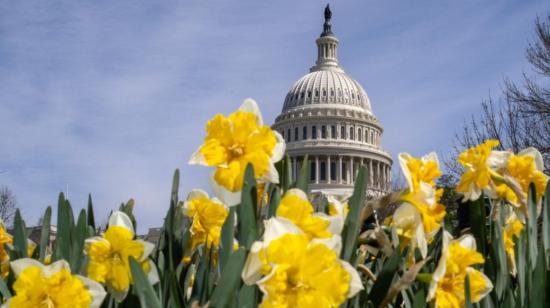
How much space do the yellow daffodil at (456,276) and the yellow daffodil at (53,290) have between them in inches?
24.8

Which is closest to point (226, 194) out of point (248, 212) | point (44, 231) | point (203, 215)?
point (248, 212)

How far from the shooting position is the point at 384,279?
1322 millimetres

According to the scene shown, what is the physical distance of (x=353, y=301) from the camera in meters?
1.30

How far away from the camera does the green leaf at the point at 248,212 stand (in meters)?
1.13

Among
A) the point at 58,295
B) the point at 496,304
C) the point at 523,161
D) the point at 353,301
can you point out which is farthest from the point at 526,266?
the point at 58,295

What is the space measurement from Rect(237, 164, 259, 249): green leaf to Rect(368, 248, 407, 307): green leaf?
289 millimetres

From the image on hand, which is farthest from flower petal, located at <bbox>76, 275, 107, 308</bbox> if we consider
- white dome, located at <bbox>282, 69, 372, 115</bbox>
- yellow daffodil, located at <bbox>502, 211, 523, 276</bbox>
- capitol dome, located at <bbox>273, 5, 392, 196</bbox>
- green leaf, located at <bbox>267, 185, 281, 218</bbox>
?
white dome, located at <bbox>282, 69, 372, 115</bbox>

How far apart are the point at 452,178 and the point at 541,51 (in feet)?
13.4

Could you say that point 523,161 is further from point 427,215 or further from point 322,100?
point 322,100

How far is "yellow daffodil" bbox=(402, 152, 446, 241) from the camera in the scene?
4.19 ft

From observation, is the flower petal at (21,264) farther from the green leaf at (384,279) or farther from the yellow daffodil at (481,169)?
the yellow daffodil at (481,169)

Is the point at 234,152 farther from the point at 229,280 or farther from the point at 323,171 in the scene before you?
the point at 323,171

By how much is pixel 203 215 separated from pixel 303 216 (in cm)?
64

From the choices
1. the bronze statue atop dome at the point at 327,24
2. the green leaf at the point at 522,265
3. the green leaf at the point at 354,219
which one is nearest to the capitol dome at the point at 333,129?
the bronze statue atop dome at the point at 327,24
